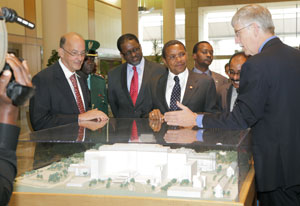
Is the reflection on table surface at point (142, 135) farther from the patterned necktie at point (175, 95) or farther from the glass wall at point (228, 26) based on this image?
the glass wall at point (228, 26)

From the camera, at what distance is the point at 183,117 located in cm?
301

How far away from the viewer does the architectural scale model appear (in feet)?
7.01

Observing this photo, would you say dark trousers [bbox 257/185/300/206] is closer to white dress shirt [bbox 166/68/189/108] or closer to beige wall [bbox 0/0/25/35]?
white dress shirt [bbox 166/68/189/108]

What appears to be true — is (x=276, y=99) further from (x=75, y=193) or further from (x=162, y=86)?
(x=162, y=86)

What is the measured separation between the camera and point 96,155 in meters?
2.36

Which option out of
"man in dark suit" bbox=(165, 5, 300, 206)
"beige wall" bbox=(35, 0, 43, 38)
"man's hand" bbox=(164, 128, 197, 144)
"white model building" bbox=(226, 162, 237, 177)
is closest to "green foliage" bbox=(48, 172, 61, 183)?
"man's hand" bbox=(164, 128, 197, 144)

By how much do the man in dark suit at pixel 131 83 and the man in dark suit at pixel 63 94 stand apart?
0.89 m

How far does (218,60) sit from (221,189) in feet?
61.8

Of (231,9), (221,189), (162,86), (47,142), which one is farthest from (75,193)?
(231,9)

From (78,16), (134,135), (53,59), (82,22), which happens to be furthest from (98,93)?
(82,22)

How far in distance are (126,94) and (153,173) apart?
271 cm

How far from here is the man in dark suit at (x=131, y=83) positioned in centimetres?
488

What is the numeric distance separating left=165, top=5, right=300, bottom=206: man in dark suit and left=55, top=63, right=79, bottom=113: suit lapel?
1.63 metres

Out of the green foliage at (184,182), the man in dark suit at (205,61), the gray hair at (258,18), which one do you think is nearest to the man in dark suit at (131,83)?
the man in dark suit at (205,61)
